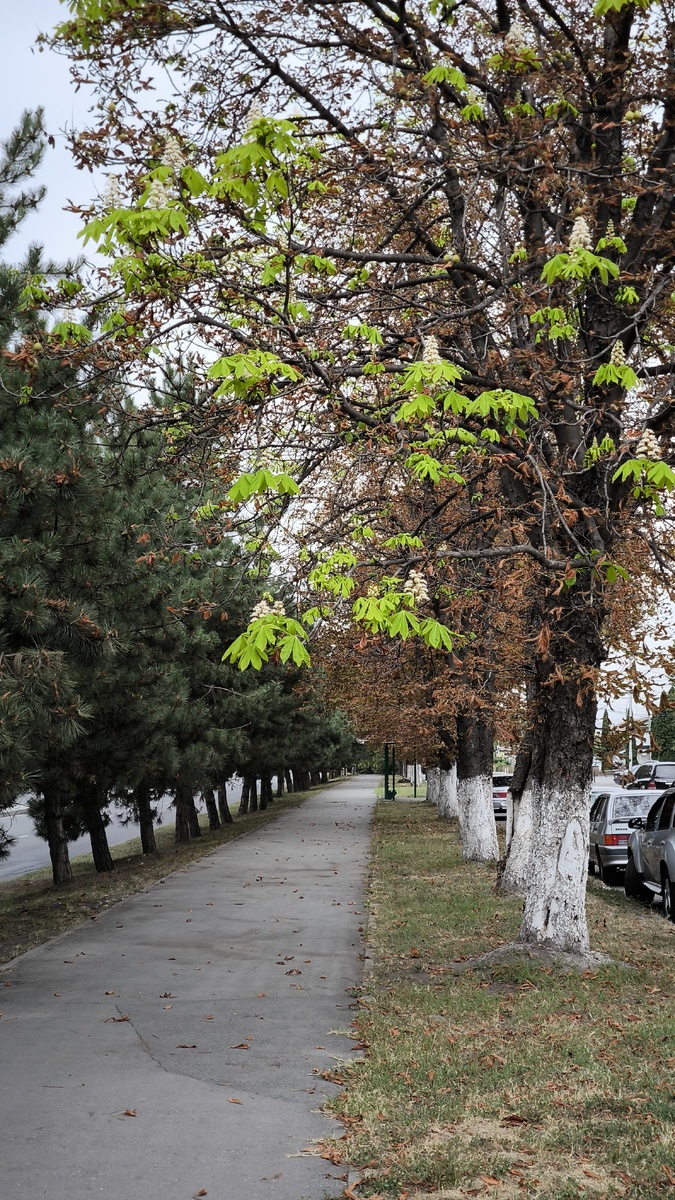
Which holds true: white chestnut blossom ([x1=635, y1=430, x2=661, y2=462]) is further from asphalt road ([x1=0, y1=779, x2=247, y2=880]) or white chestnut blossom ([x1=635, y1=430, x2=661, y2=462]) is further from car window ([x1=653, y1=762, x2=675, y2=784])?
car window ([x1=653, y1=762, x2=675, y2=784])

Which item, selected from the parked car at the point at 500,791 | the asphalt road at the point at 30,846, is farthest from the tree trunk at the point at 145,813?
the parked car at the point at 500,791

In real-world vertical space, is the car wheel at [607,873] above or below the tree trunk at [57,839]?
below

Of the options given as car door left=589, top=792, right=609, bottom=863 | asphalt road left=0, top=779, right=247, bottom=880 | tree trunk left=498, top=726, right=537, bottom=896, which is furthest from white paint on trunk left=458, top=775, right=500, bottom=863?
asphalt road left=0, top=779, right=247, bottom=880

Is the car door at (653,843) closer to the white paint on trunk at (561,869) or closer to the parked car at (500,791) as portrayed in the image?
the white paint on trunk at (561,869)

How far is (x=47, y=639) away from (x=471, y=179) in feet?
19.7

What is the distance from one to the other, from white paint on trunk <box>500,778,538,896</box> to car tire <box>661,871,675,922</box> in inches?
70.6

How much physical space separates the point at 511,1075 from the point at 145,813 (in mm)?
17444

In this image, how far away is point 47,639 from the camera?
10.4m

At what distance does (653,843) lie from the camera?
14.3 meters

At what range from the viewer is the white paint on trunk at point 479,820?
62.4 feet

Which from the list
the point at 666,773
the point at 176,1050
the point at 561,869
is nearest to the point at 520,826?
the point at 561,869

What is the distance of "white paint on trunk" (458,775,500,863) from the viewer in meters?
19.0

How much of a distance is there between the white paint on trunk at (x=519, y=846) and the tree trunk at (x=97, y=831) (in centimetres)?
745

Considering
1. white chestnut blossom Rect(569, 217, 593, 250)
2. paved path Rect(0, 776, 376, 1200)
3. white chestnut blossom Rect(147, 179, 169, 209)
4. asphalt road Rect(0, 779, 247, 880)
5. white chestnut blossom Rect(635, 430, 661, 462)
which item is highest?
white chestnut blossom Rect(569, 217, 593, 250)
